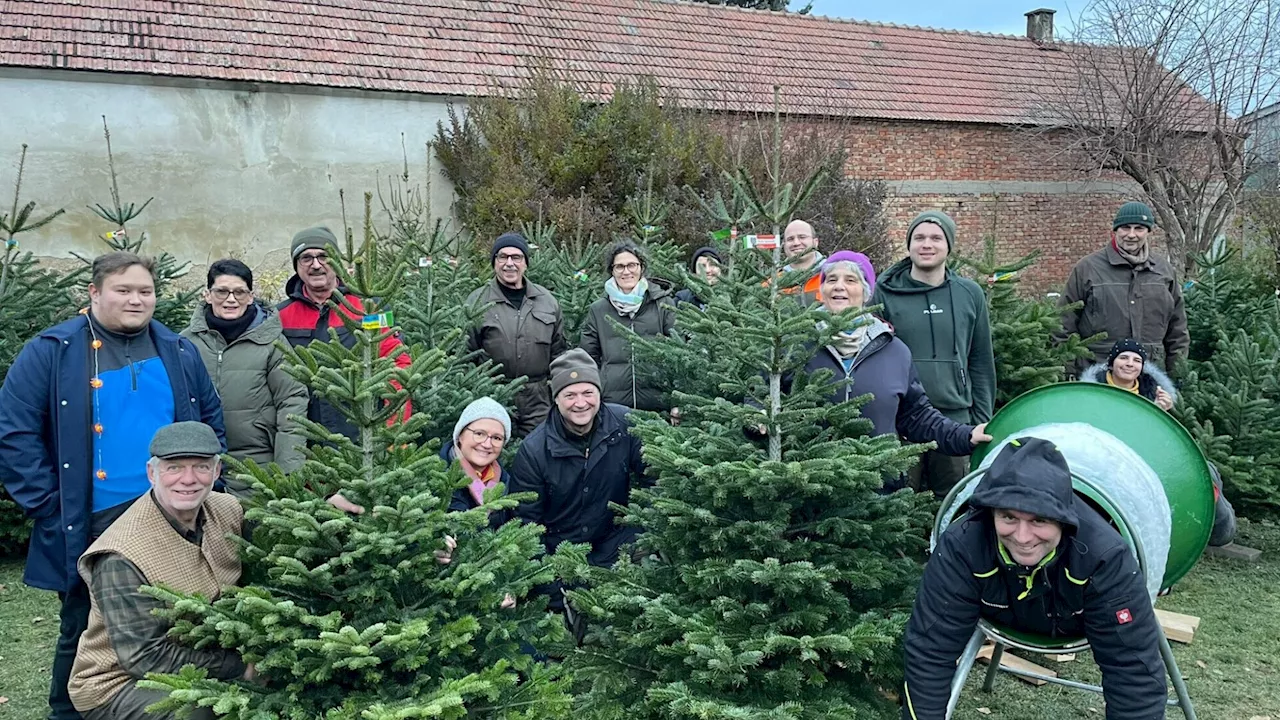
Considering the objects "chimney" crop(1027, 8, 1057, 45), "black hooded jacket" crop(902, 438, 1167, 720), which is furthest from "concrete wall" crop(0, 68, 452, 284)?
"chimney" crop(1027, 8, 1057, 45)

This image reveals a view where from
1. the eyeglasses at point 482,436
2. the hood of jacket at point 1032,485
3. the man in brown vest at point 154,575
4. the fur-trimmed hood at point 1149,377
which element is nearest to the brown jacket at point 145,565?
the man in brown vest at point 154,575

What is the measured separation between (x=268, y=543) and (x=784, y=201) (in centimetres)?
237

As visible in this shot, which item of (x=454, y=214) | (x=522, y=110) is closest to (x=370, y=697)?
(x=522, y=110)

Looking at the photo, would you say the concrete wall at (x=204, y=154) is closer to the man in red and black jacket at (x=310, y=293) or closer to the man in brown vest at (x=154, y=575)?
the man in red and black jacket at (x=310, y=293)

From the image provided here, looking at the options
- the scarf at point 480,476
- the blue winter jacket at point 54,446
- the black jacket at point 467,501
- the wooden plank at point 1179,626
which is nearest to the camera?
the blue winter jacket at point 54,446

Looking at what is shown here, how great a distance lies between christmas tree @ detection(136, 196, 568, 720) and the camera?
2836 mm

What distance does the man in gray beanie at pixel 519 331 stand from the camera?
19.5ft

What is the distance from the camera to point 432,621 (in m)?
3.01

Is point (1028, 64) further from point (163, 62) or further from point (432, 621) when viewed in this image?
point (432, 621)

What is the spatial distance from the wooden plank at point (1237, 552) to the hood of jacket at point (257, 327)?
655 cm

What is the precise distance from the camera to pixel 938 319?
15.7 ft

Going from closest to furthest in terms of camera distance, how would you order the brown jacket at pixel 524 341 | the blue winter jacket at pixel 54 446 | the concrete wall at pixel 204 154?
1. the blue winter jacket at pixel 54 446
2. the brown jacket at pixel 524 341
3. the concrete wall at pixel 204 154

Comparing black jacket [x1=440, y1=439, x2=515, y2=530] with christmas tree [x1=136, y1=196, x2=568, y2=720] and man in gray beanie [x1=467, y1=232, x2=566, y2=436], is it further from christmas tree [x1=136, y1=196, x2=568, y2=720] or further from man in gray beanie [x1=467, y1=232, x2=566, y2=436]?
man in gray beanie [x1=467, y1=232, x2=566, y2=436]

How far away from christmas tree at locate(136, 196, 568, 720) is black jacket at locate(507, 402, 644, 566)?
115cm
